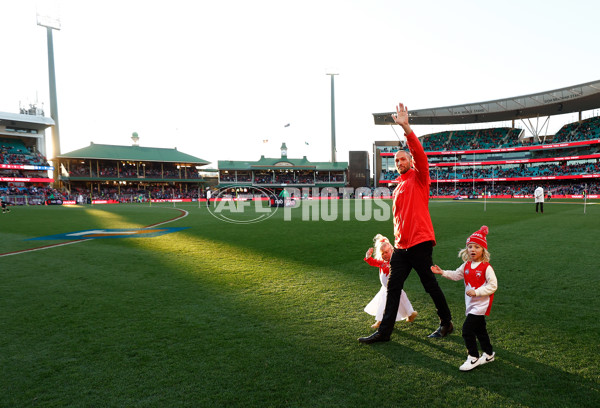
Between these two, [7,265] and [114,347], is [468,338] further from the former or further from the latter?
[7,265]

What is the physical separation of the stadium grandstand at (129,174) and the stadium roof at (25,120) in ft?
20.0

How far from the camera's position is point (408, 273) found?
3611 millimetres

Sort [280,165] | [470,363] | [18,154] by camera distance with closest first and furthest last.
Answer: [470,363], [18,154], [280,165]

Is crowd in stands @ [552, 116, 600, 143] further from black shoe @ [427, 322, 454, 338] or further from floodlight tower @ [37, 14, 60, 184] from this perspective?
floodlight tower @ [37, 14, 60, 184]

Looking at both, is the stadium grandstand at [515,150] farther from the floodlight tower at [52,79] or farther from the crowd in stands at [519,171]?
the floodlight tower at [52,79]

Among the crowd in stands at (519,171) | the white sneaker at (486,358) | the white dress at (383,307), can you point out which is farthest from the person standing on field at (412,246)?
the crowd in stands at (519,171)

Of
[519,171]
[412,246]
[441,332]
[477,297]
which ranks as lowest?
[441,332]

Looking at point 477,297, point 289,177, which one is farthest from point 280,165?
point 477,297

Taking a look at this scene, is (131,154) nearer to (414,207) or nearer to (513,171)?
(414,207)

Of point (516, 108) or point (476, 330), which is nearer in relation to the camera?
point (476, 330)

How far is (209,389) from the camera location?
8.71 feet

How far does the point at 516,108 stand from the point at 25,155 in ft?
276

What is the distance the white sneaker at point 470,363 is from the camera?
294 cm

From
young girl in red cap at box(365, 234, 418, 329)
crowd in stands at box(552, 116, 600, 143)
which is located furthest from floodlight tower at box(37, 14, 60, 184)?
crowd in stands at box(552, 116, 600, 143)
